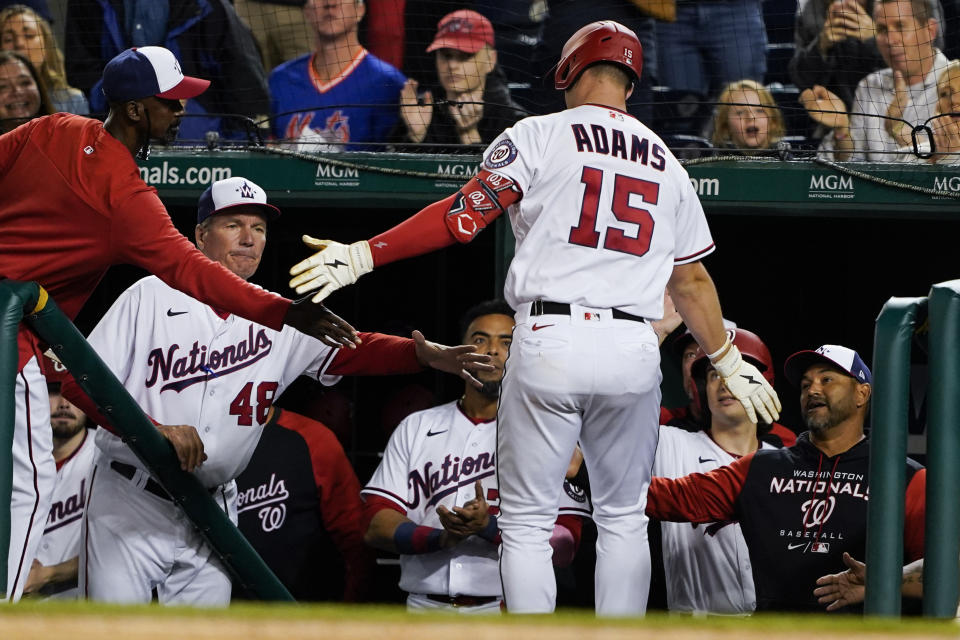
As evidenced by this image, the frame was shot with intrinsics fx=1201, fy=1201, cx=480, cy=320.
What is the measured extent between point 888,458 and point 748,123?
3.38 metres

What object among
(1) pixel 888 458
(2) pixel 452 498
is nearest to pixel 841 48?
(2) pixel 452 498

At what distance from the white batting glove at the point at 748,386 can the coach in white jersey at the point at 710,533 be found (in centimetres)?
64

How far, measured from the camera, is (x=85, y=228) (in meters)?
2.77

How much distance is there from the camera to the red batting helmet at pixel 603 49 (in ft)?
9.73

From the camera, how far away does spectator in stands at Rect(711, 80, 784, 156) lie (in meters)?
5.03

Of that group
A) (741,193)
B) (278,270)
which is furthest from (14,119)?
(741,193)

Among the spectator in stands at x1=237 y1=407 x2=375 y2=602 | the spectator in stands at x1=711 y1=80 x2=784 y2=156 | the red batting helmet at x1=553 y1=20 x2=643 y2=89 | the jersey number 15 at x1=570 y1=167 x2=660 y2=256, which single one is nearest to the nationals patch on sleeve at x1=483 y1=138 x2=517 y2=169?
the jersey number 15 at x1=570 y1=167 x2=660 y2=256

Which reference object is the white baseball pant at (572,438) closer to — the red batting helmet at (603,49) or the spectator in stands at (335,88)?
the red batting helmet at (603,49)

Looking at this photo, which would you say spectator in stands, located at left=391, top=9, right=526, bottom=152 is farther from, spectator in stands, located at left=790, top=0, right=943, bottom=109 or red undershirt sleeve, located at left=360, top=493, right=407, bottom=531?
red undershirt sleeve, located at left=360, top=493, right=407, bottom=531

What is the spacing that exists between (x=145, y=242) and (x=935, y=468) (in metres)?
1.78

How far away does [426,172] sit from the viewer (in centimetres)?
469

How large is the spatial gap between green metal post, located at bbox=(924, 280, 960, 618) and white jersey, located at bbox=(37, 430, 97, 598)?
3136 millimetres

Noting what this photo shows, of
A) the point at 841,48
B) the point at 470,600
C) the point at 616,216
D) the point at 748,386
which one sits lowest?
the point at 470,600

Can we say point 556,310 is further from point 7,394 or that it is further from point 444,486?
point 444,486
